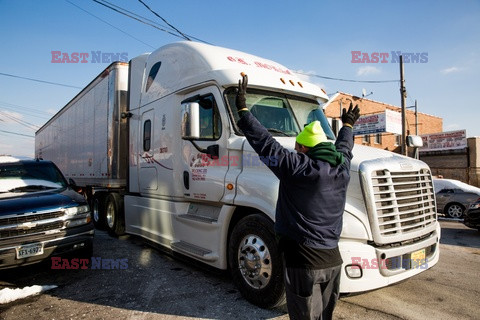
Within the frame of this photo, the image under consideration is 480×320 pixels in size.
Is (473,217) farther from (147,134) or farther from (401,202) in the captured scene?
(147,134)

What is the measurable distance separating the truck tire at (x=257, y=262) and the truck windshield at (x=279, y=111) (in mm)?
1225

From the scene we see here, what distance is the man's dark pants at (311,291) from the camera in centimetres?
234

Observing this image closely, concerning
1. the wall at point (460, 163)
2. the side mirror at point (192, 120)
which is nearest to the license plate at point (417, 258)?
the side mirror at point (192, 120)

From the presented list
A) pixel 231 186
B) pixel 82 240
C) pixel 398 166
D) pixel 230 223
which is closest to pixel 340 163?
pixel 398 166

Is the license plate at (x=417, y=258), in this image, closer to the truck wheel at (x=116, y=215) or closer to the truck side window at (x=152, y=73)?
the truck side window at (x=152, y=73)

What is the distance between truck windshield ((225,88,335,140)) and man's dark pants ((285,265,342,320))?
2013 millimetres

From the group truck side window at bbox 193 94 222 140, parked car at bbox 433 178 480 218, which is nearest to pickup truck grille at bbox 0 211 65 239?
truck side window at bbox 193 94 222 140

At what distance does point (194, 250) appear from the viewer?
447cm

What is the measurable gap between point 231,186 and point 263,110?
109 centimetres

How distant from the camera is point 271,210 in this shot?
3.33 metres

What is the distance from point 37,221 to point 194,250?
2240mm

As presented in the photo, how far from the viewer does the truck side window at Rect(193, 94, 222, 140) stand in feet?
13.9

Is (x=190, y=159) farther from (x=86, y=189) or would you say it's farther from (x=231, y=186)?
(x=86, y=189)

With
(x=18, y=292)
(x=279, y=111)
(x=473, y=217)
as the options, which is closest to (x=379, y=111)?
(x=473, y=217)
